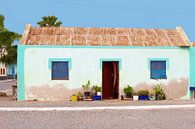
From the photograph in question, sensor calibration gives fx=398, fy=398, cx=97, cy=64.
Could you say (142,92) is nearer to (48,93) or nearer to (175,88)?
(175,88)

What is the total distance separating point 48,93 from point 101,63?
10.5 ft

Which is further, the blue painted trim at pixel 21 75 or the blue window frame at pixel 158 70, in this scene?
the blue window frame at pixel 158 70

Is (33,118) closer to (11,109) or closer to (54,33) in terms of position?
(11,109)

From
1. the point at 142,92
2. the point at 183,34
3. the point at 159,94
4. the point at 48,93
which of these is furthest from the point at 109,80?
the point at 183,34

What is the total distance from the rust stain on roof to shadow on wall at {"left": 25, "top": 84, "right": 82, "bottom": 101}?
2.34 metres

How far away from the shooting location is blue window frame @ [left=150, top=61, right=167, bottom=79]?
21.6 metres

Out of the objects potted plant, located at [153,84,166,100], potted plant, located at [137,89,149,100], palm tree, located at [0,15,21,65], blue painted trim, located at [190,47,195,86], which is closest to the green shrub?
potted plant, located at [137,89,149,100]

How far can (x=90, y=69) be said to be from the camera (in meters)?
21.0

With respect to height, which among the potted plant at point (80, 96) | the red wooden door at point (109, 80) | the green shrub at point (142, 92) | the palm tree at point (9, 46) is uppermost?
the palm tree at point (9, 46)

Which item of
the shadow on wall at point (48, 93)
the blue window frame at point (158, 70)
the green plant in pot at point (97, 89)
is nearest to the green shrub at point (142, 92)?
the blue window frame at point (158, 70)

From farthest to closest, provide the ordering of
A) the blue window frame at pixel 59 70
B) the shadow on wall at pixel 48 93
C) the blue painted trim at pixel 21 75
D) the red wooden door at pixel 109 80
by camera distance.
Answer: the red wooden door at pixel 109 80 < the blue window frame at pixel 59 70 < the shadow on wall at pixel 48 93 < the blue painted trim at pixel 21 75

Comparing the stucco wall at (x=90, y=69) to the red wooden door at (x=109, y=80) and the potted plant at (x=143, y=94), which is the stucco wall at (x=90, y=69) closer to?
the potted plant at (x=143, y=94)

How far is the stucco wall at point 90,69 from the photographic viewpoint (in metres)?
20.7

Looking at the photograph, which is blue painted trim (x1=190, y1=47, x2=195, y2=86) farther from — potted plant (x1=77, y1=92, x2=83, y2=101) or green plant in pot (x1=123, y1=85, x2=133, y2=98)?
potted plant (x1=77, y1=92, x2=83, y2=101)
